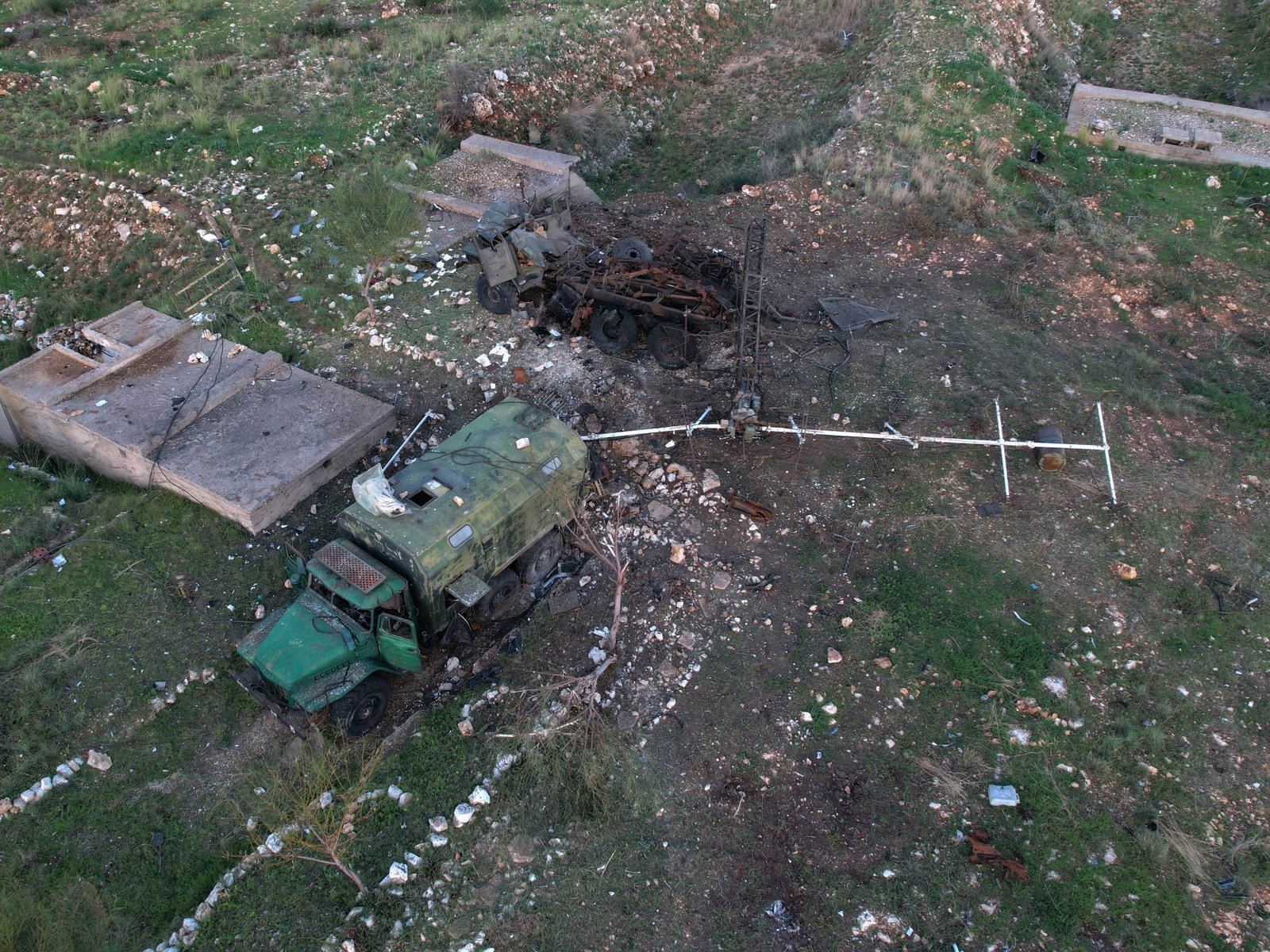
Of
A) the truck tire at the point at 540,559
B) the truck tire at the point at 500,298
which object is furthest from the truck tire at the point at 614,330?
the truck tire at the point at 540,559

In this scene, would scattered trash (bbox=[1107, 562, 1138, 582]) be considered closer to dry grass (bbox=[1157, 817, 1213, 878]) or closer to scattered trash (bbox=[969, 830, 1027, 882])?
dry grass (bbox=[1157, 817, 1213, 878])

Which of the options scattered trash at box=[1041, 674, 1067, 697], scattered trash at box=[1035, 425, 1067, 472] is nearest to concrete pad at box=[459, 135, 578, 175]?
scattered trash at box=[1035, 425, 1067, 472]

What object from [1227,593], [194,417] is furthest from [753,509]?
[194,417]

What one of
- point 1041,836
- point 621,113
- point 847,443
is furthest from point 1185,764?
point 621,113

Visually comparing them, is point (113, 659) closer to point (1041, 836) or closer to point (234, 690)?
point (234, 690)

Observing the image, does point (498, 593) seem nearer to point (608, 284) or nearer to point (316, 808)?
point (316, 808)

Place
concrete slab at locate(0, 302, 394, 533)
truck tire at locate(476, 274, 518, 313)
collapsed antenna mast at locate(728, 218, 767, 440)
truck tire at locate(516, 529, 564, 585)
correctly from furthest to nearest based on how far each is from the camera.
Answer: truck tire at locate(476, 274, 518, 313), concrete slab at locate(0, 302, 394, 533), collapsed antenna mast at locate(728, 218, 767, 440), truck tire at locate(516, 529, 564, 585)
